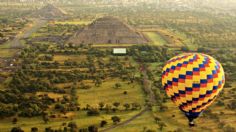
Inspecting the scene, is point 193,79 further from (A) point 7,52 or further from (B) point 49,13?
(B) point 49,13

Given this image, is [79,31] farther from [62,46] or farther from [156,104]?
[156,104]

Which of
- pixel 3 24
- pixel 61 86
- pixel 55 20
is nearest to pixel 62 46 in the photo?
pixel 61 86

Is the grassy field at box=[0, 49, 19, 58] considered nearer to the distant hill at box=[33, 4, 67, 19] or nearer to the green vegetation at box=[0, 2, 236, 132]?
the green vegetation at box=[0, 2, 236, 132]

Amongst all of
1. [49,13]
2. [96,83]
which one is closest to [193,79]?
[96,83]

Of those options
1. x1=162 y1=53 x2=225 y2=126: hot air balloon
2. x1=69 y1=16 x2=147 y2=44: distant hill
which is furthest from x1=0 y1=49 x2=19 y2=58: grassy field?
x1=162 y1=53 x2=225 y2=126: hot air balloon

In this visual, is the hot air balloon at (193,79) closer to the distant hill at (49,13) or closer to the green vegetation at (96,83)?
the green vegetation at (96,83)
